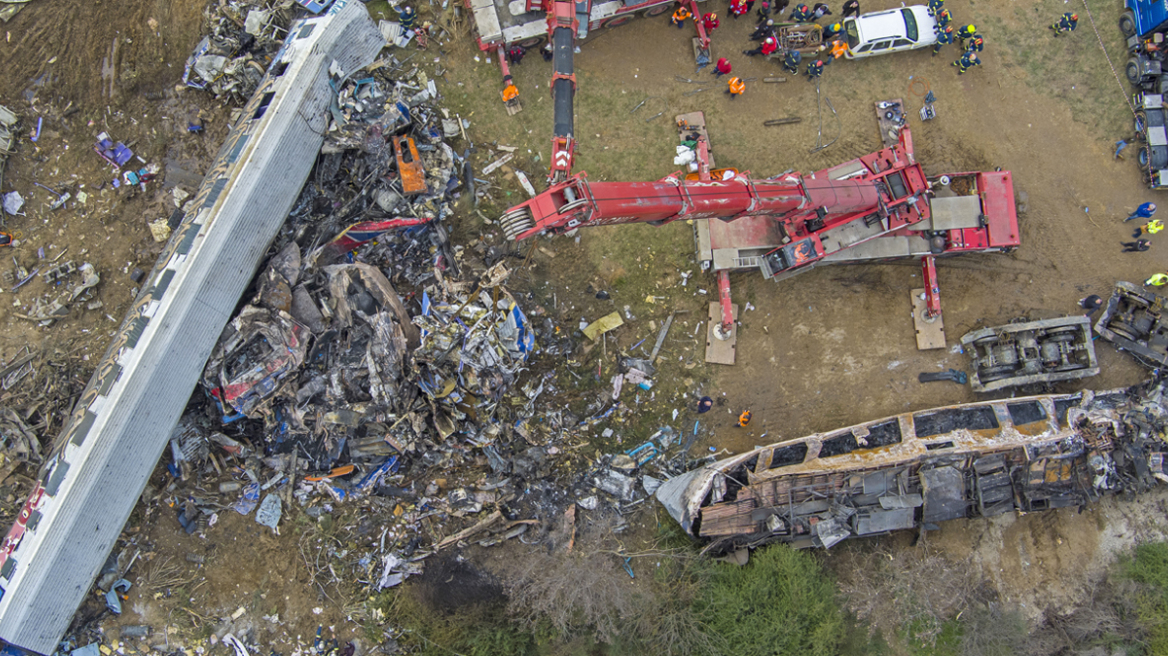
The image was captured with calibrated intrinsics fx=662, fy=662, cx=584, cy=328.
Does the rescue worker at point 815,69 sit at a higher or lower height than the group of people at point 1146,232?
higher

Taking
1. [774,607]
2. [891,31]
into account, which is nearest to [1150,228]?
[891,31]

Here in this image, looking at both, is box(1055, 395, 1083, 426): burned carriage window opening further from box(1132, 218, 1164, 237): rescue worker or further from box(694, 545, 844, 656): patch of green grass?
box(694, 545, 844, 656): patch of green grass

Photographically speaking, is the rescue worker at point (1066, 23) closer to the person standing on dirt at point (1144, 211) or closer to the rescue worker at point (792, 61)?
the person standing on dirt at point (1144, 211)

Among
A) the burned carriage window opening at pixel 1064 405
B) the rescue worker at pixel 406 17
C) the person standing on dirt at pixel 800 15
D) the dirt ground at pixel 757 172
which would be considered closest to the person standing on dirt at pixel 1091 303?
the dirt ground at pixel 757 172

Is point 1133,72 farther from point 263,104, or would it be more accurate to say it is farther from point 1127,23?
point 263,104

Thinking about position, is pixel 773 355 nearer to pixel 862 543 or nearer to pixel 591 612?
pixel 862 543
